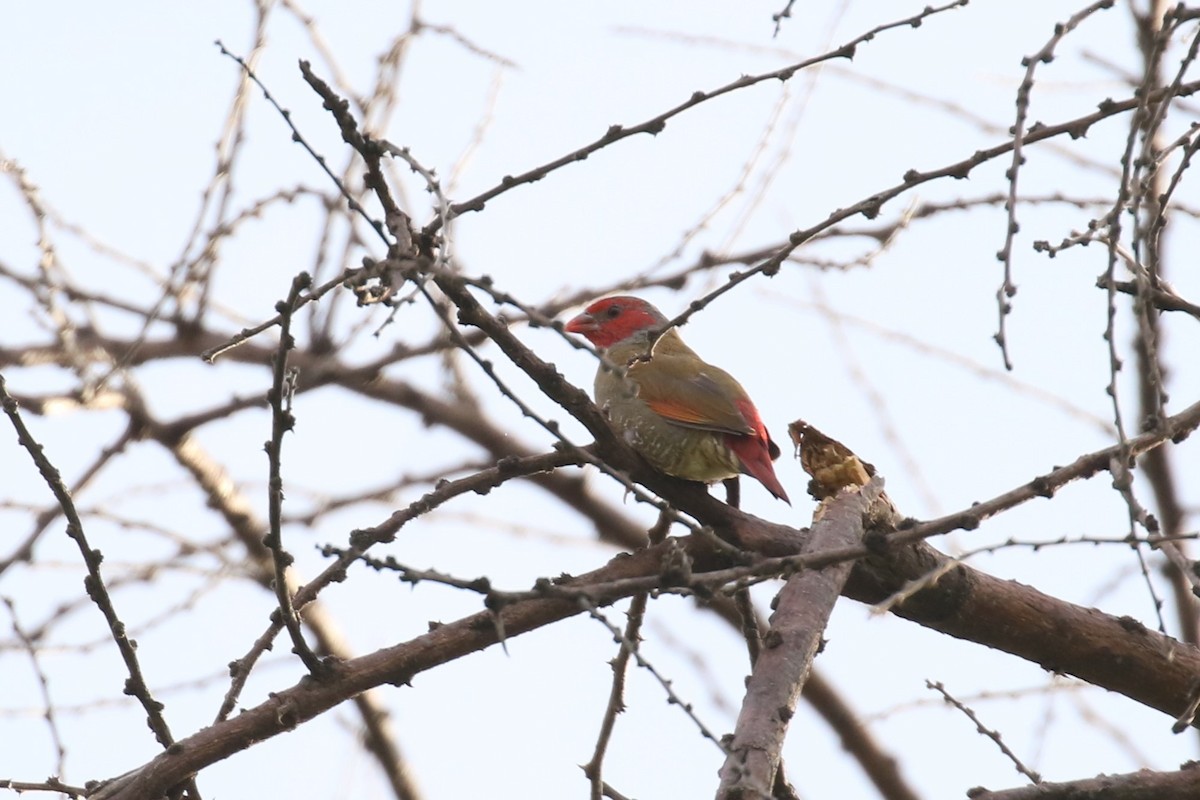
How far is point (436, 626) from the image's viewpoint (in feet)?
10.1

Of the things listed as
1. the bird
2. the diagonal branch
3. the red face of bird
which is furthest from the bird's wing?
the diagonal branch

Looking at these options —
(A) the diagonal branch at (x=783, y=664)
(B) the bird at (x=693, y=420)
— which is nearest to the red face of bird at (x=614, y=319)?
(B) the bird at (x=693, y=420)

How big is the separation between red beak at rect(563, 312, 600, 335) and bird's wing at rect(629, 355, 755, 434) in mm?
995

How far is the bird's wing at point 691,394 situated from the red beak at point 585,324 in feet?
3.26

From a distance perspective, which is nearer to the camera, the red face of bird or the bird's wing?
the bird's wing

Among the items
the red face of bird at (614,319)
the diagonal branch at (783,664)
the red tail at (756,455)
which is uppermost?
the red face of bird at (614,319)

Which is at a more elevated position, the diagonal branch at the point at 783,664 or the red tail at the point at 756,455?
the red tail at the point at 756,455

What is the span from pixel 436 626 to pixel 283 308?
964mm

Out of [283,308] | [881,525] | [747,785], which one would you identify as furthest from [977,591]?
[283,308]

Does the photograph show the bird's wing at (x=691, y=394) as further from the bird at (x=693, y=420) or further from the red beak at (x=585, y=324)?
the red beak at (x=585, y=324)

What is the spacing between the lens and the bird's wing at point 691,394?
15.9 feet

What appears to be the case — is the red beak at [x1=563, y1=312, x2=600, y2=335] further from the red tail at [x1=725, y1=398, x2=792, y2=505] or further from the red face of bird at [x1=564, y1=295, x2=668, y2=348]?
the red tail at [x1=725, y1=398, x2=792, y2=505]

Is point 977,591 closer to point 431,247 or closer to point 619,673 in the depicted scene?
point 619,673

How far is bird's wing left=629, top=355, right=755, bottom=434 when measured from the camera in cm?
484
